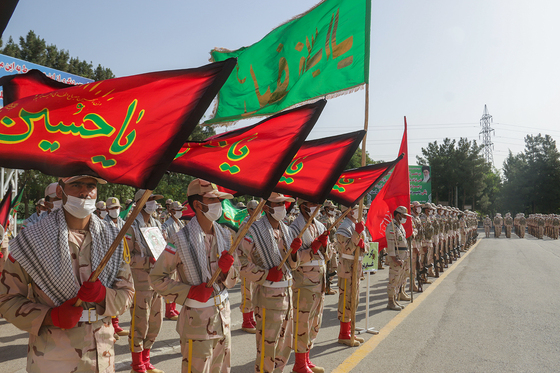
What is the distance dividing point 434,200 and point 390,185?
6407 centimetres

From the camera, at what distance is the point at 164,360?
5836mm

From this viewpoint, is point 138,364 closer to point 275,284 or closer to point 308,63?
point 275,284

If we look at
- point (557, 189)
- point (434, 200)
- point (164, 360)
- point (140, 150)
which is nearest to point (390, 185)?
point (164, 360)

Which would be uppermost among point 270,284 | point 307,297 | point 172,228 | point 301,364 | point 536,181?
→ point 536,181

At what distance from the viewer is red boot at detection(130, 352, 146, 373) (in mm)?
5252

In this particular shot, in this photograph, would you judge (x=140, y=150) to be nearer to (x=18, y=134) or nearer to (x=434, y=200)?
(x=18, y=134)

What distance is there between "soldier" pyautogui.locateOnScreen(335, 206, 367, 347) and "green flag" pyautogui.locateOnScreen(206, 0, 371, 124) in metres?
2.16

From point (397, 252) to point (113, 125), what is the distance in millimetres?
8794

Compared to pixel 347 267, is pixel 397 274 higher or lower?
lower

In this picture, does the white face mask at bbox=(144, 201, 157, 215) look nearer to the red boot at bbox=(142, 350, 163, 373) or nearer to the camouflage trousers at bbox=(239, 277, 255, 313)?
the red boot at bbox=(142, 350, 163, 373)

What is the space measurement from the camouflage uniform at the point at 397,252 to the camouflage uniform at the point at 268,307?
5.41 m

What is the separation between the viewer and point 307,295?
539cm

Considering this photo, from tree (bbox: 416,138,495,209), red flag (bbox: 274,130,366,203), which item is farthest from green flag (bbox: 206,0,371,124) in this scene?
tree (bbox: 416,138,495,209)

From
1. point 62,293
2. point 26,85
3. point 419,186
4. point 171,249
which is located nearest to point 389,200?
point 171,249
